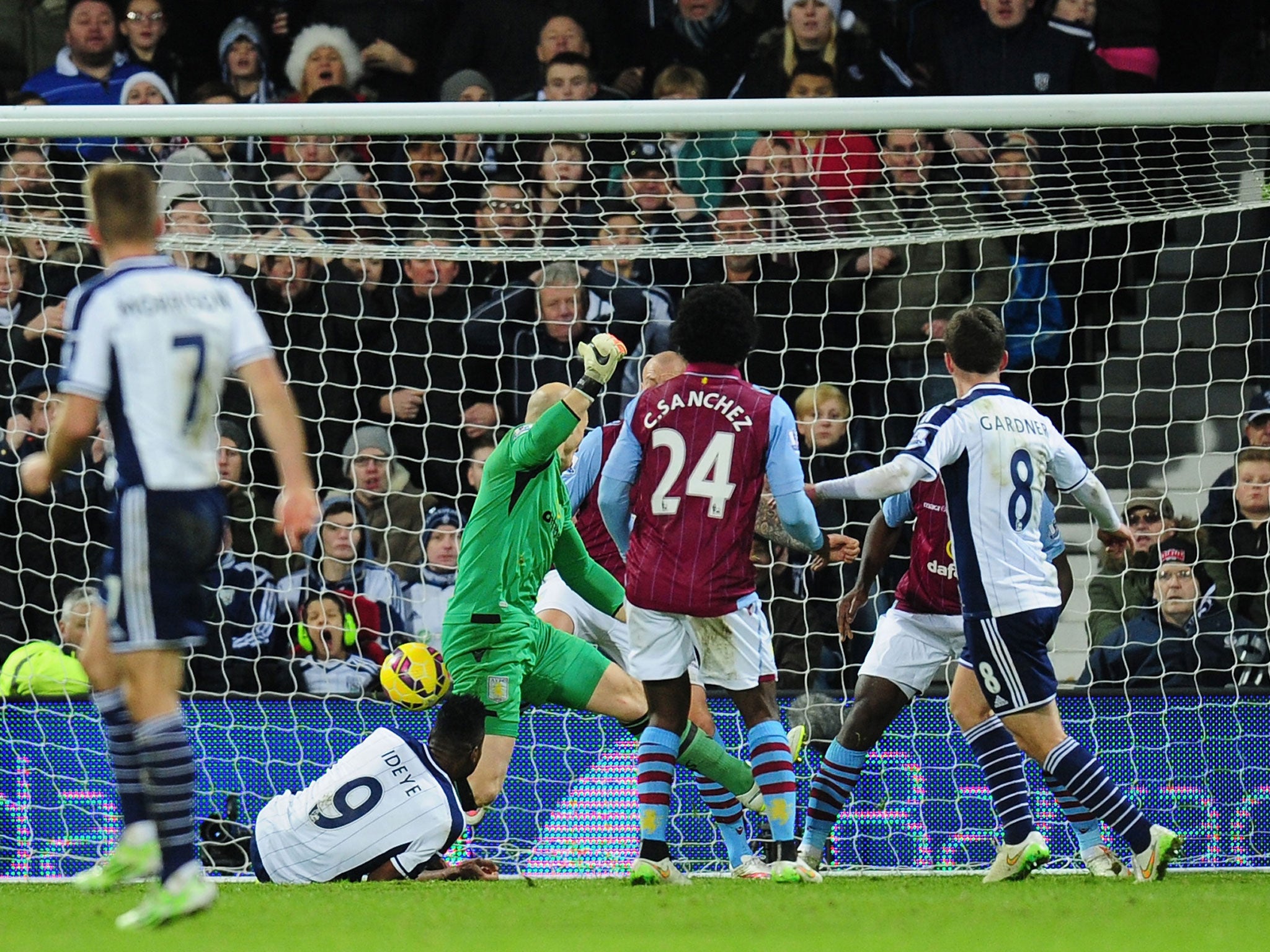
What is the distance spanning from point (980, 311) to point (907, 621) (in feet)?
4.36

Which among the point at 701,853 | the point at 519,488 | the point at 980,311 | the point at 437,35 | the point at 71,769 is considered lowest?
the point at 701,853

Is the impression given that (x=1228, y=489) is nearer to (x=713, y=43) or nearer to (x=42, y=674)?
(x=713, y=43)

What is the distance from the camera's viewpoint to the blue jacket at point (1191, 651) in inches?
311

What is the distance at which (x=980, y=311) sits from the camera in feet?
19.3

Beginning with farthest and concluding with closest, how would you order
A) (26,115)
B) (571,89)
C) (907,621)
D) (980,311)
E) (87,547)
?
(571,89)
(87,547)
(26,115)
(907,621)
(980,311)

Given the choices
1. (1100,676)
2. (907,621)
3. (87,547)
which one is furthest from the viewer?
(87,547)

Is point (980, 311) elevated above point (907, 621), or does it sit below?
above

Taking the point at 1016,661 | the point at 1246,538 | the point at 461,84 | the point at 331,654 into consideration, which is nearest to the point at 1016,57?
the point at 461,84

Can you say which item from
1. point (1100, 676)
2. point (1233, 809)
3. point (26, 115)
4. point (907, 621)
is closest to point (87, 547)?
point (26, 115)

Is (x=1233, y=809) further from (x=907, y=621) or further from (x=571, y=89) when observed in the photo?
(x=571, y=89)

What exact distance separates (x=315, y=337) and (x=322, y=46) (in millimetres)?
2225

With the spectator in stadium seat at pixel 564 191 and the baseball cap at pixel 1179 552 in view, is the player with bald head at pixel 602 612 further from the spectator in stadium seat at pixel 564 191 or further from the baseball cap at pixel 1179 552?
the baseball cap at pixel 1179 552

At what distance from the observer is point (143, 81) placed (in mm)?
10516

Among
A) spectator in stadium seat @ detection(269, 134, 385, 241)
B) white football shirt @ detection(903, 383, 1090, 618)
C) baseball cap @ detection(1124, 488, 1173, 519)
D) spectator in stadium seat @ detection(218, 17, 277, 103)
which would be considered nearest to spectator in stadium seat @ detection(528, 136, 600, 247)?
spectator in stadium seat @ detection(269, 134, 385, 241)
